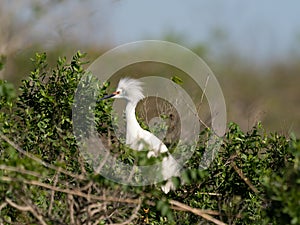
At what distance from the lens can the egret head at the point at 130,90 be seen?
6.43m

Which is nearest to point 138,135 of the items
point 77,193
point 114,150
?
point 114,150

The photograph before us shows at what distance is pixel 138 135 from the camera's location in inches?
204

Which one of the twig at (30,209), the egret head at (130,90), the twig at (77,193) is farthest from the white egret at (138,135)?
the twig at (30,209)

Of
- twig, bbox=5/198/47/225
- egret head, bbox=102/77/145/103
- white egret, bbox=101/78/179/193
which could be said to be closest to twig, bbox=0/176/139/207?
twig, bbox=5/198/47/225

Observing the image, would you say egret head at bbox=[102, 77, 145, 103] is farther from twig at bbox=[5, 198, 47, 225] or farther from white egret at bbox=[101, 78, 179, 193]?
twig at bbox=[5, 198, 47, 225]

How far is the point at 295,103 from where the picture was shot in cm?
1962

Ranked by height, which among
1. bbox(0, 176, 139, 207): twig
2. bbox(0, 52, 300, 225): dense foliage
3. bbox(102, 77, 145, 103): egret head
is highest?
bbox(102, 77, 145, 103): egret head

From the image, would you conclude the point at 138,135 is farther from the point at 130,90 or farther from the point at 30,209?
the point at 30,209

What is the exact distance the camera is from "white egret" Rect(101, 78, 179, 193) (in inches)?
161

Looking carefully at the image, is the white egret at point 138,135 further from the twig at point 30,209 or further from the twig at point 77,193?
the twig at point 30,209

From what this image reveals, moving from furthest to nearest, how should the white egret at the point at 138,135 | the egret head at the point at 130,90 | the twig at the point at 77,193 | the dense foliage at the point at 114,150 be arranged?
the egret head at the point at 130,90, the white egret at the point at 138,135, the dense foliage at the point at 114,150, the twig at the point at 77,193

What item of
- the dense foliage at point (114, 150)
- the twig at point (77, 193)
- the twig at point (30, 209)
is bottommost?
the twig at point (30, 209)

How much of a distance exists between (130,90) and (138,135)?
146 centimetres

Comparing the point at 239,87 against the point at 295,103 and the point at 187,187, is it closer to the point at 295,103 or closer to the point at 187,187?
the point at 295,103
